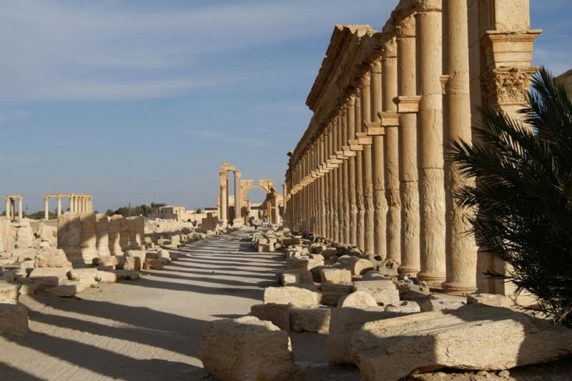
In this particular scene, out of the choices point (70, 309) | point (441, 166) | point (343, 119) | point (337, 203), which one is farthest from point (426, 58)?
point (337, 203)

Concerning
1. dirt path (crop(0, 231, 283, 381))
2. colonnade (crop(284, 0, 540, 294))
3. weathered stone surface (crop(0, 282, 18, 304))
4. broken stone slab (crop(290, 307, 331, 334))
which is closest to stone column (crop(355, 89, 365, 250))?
Answer: colonnade (crop(284, 0, 540, 294))

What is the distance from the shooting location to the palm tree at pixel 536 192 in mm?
6277

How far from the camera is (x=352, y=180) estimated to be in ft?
90.3

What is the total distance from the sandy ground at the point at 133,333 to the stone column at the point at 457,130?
10.5 ft

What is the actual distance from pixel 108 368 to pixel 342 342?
2765 millimetres

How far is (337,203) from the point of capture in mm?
32625

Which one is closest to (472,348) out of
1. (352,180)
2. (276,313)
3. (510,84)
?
(510,84)

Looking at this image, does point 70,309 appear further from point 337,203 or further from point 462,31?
point 337,203

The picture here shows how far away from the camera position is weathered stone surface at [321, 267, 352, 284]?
15.3 metres

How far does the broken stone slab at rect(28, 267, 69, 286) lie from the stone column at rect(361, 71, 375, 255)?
9.25m

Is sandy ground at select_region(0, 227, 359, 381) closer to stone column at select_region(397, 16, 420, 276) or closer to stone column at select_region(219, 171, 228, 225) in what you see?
stone column at select_region(397, 16, 420, 276)

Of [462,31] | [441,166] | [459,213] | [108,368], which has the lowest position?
[108,368]

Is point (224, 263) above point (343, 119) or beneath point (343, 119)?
beneath

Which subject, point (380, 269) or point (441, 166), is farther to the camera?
point (380, 269)
